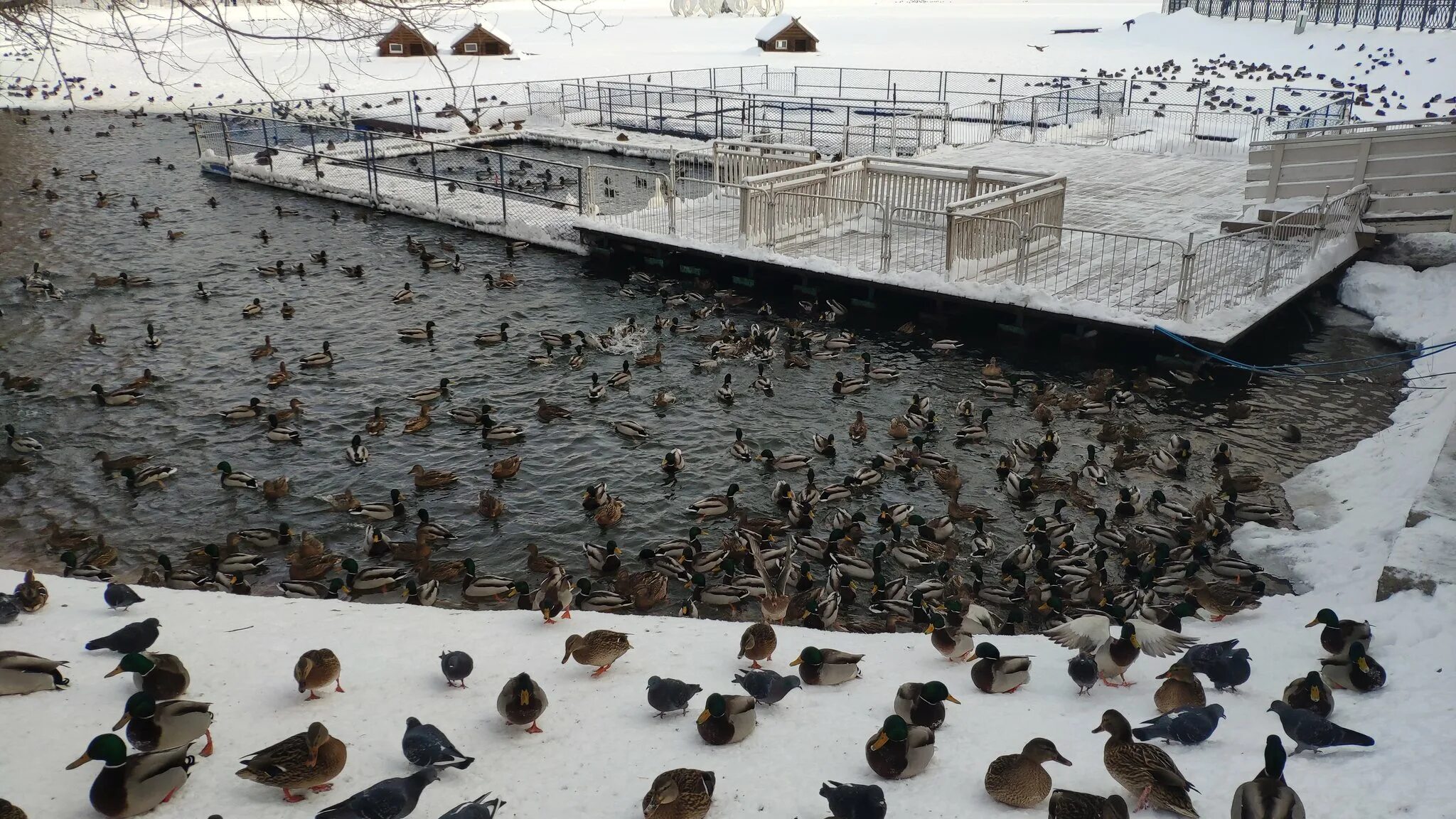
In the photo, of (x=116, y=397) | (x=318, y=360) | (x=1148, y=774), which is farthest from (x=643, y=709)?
(x=116, y=397)

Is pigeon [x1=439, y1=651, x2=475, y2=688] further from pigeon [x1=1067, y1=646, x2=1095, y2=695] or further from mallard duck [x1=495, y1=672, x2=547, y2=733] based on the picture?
pigeon [x1=1067, y1=646, x2=1095, y2=695]

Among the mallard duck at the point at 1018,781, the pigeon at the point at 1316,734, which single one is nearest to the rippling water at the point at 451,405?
the pigeon at the point at 1316,734

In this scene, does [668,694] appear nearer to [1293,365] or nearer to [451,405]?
[451,405]

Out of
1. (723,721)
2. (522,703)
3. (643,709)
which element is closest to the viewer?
(723,721)

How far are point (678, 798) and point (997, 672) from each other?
2973mm

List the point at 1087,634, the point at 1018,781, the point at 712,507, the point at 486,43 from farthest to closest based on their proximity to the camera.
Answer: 1. the point at 486,43
2. the point at 712,507
3. the point at 1087,634
4. the point at 1018,781

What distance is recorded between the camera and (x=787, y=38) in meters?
59.6

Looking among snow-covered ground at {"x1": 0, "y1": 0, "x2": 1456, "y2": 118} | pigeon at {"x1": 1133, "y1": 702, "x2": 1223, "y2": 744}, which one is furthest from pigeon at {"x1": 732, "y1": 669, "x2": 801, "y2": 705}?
snow-covered ground at {"x1": 0, "y1": 0, "x2": 1456, "y2": 118}

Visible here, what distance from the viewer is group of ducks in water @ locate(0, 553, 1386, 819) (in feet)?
19.8

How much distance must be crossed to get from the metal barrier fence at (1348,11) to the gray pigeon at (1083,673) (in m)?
54.3

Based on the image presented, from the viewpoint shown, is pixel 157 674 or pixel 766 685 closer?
pixel 157 674

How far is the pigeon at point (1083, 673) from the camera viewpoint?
784 centimetres

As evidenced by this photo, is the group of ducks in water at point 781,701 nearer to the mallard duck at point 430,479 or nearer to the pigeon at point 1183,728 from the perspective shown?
the pigeon at point 1183,728

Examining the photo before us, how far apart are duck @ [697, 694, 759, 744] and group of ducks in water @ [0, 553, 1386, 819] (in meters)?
0.01
